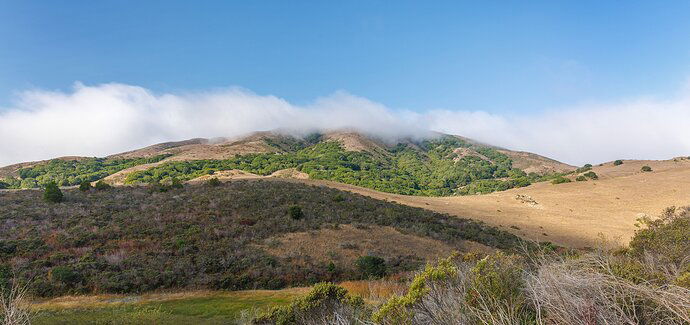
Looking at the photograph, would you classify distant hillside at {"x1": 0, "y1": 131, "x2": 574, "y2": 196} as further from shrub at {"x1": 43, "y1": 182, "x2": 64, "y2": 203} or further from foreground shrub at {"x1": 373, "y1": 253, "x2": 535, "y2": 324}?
foreground shrub at {"x1": 373, "y1": 253, "x2": 535, "y2": 324}

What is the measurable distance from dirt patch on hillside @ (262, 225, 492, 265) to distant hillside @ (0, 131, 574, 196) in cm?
6765

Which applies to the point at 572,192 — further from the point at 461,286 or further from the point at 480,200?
the point at 461,286

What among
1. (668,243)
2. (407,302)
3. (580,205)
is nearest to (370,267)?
(668,243)

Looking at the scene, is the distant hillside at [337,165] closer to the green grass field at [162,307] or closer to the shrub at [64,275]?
the shrub at [64,275]

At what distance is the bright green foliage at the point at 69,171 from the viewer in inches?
3858

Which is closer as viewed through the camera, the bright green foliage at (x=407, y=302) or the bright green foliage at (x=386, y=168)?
the bright green foliage at (x=407, y=302)

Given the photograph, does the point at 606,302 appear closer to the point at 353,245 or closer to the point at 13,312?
the point at 13,312

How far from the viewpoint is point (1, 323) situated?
6.34 metres

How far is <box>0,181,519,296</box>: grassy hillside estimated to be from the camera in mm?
18291

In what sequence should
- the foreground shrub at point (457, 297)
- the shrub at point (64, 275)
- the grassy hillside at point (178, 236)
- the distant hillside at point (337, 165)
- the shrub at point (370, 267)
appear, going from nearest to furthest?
the foreground shrub at point (457, 297) → the shrub at point (64, 275) → the grassy hillside at point (178, 236) → the shrub at point (370, 267) → the distant hillside at point (337, 165)

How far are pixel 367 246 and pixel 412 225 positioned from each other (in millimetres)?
9755

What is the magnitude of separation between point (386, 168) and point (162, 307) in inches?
4941

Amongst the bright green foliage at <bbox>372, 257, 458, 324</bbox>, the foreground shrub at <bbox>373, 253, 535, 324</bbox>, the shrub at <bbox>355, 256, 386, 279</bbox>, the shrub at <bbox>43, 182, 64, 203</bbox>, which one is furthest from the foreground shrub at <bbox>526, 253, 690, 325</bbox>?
the shrub at <bbox>43, 182, 64, 203</bbox>

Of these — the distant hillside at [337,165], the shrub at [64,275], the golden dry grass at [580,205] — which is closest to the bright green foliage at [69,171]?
the distant hillside at [337,165]
